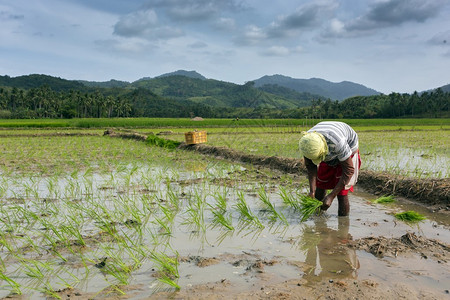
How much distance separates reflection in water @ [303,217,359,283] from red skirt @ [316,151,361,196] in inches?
15.3

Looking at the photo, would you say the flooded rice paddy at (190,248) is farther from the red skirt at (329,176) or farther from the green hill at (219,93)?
the green hill at (219,93)

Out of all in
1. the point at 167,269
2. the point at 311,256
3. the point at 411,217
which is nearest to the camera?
the point at 167,269

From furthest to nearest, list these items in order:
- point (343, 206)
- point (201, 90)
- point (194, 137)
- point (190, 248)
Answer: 1. point (201, 90)
2. point (194, 137)
3. point (343, 206)
4. point (190, 248)

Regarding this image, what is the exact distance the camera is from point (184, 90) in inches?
6619

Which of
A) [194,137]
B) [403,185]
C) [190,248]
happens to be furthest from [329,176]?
[194,137]

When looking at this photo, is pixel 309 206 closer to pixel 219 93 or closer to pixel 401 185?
pixel 401 185

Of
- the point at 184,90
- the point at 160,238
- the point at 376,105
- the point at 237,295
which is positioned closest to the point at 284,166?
the point at 160,238

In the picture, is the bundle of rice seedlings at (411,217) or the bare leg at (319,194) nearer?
the bundle of rice seedlings at (411,217)

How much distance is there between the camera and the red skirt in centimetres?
370

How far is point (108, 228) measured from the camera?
3166mm

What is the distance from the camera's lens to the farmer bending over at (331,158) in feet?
10.5

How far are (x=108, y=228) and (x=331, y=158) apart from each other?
2.21 meters

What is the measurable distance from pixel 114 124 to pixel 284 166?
956 inches

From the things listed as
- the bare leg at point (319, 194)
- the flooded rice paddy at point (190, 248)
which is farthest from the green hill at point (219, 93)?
the bare leg at point (319, 194)
